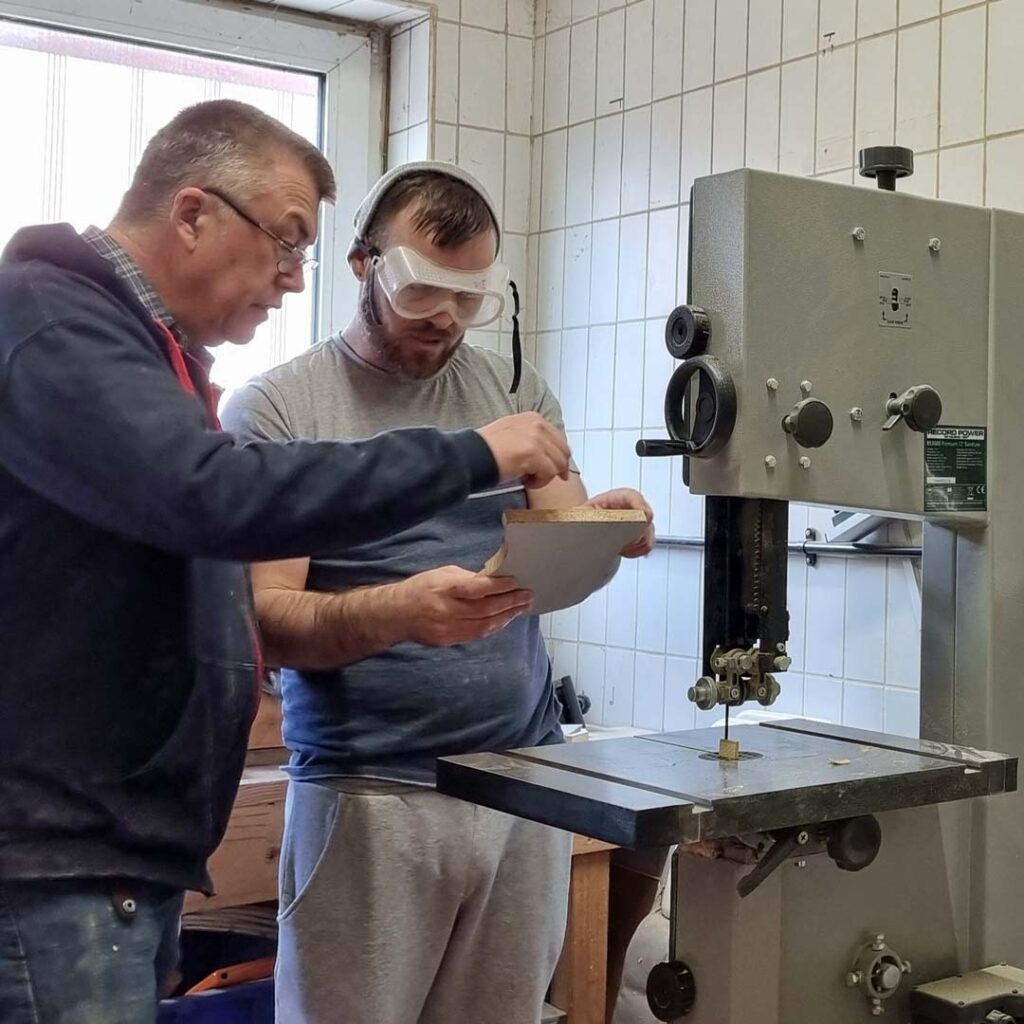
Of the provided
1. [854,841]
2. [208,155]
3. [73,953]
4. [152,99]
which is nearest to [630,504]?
[854,841]

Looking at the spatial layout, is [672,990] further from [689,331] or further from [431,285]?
[431,285]

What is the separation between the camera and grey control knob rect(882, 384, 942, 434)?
1.56m

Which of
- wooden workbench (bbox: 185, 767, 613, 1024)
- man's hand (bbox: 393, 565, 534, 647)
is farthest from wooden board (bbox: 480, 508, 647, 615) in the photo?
wooden workbench (bbox: 185, 767, 613, 1024)

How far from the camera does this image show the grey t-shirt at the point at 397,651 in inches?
68.5

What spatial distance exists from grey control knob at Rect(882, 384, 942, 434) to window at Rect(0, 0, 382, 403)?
1.69m

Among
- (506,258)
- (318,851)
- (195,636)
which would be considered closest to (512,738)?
(318,851)

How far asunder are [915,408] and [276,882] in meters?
1.49

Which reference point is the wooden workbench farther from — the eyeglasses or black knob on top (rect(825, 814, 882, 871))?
the eyeglasses

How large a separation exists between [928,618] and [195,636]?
3.09 ft

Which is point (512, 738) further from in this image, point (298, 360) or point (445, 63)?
point (445, 63)

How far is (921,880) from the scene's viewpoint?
1607 millimetres

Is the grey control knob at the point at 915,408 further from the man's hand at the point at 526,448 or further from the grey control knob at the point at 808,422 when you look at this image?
the man's hand at the point at 526,448

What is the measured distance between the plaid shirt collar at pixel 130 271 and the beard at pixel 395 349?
483mm

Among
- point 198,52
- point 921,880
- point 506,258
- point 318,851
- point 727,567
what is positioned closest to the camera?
point 727,567
